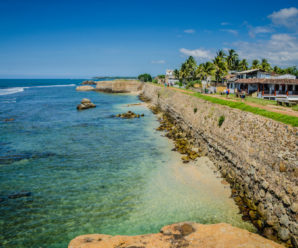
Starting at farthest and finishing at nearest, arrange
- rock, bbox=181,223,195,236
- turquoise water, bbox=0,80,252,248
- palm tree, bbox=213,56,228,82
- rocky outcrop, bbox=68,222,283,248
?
palm tree, bbox=213,56,228,82 → turquoise water, bbox=0,80,252,248 → rock, bbox=181,223,195,236 → rocky outcrop, bbox=68,222,283,248

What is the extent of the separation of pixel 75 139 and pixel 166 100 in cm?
2638

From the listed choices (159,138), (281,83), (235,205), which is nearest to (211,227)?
(235,205)

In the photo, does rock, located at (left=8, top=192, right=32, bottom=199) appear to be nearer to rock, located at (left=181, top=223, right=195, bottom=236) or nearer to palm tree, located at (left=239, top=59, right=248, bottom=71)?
rock, located at (left=181, top=223, right=195, bottom=236)

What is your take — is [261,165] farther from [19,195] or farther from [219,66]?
[219,66]

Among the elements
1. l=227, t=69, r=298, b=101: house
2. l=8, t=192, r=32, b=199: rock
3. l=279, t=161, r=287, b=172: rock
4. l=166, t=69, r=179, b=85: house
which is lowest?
l=8, t=192, r=32, b=199: rock

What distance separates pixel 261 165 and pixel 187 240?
7.19 metres

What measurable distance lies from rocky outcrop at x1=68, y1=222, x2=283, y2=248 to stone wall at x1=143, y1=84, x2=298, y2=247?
6.04 ft

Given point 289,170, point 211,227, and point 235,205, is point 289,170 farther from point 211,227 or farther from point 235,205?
point 211,227

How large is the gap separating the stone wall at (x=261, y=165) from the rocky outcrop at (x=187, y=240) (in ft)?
6.04

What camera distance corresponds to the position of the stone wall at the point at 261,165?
10.3 metres

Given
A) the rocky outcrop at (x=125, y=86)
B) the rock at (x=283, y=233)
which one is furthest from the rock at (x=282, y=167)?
the rocky outcrop at (x=125, y=86)

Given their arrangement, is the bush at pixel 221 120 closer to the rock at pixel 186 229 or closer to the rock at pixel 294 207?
the rock at pixel 294 207

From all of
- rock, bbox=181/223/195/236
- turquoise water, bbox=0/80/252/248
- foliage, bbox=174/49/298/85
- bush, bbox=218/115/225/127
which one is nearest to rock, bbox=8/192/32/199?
turquoise water, bbox=0/80/252/248

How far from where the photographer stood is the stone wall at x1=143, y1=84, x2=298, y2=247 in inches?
407
